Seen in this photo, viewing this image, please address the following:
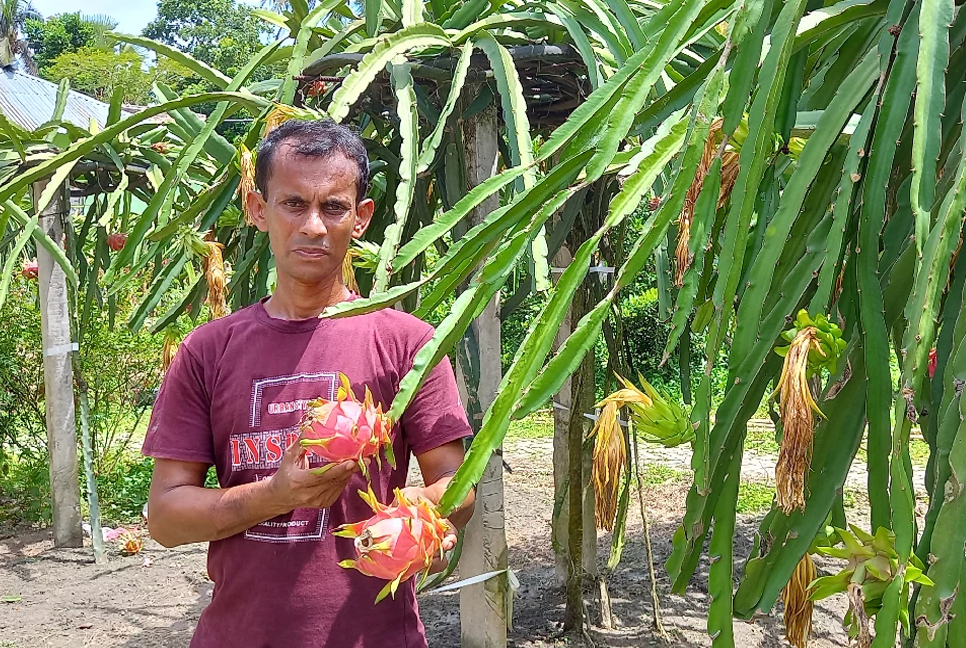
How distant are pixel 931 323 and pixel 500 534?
1.32m

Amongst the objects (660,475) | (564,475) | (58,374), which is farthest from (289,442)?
(660,475)

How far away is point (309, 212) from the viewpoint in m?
1.06

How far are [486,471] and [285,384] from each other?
2.39 feet

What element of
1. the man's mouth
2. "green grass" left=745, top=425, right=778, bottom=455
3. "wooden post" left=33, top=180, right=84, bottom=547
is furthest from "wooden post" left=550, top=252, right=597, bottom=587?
"green grass" left=745, top=425, right=778, bottom=455

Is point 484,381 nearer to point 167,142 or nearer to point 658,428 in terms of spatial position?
point 658,428

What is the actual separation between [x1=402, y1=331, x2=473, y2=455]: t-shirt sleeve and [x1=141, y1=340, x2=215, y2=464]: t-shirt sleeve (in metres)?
0.25

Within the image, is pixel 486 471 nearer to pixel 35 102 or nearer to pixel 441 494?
pixel 441 494

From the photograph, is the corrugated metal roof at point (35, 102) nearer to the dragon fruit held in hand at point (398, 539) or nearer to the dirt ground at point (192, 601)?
the dirt ground at point (192, 601)

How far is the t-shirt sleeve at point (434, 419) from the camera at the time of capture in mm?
1054

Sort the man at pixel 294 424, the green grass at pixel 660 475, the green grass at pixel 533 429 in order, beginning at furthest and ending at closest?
the green grass at pixel 533 429
the green grass at pixel 660 475
the man at pixel 294 424

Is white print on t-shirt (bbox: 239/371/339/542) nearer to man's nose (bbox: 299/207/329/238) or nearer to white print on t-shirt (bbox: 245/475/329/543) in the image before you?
white print on t-shirt (bbox: 245/475/329/543)

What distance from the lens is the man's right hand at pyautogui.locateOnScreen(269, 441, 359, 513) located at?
82cm

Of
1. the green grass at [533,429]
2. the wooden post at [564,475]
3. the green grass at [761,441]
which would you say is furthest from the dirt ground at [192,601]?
the green grass at [533,429]

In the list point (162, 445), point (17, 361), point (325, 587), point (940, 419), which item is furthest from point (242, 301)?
point (17, 361)
